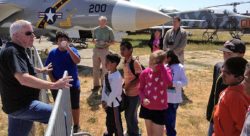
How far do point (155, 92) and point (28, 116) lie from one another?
5.39 ft

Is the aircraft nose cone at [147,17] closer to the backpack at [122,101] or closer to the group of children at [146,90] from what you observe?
the group of children at [146,90]

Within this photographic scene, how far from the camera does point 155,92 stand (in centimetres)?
461

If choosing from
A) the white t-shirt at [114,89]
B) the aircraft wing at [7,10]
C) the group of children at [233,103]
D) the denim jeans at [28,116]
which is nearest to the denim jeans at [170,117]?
the white t-shirt at [114,89]

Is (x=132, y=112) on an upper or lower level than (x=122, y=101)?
lower

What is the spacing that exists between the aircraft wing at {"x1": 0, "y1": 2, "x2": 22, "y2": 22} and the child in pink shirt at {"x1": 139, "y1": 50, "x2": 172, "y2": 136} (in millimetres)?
9429

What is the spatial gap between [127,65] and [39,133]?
2009 millimetres

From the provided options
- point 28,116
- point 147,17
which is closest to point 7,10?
point 147,17

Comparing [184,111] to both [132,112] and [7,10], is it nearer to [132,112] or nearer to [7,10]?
[132,112]

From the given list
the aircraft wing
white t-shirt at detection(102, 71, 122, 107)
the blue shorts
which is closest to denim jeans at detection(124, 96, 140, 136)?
white t-shirt at detection(102, 71, 122, 107)

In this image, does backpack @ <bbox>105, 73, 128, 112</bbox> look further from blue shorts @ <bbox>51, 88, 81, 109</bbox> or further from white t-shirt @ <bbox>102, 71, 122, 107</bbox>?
blue shorts @ <bbox>51, 88, 81, 109</bbox>

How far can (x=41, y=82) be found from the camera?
11.9ft

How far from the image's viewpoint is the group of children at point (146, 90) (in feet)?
15.1

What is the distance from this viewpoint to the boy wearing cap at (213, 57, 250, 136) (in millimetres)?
2797

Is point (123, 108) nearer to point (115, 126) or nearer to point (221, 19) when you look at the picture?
point (115, 126)
